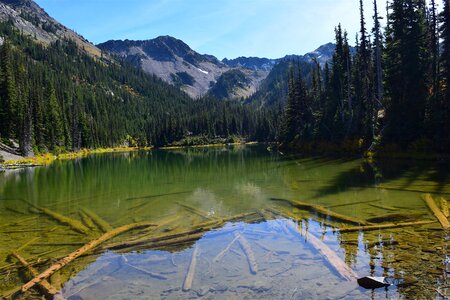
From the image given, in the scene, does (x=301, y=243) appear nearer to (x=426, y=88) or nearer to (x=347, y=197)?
(x=347, y=197)

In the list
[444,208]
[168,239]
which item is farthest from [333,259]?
[444,208]

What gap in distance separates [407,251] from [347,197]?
10.2m

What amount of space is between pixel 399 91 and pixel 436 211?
30.0 m

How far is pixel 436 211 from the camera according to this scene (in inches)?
585

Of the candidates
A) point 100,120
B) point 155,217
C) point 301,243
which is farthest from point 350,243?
point 100,120

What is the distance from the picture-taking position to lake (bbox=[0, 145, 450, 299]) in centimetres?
938

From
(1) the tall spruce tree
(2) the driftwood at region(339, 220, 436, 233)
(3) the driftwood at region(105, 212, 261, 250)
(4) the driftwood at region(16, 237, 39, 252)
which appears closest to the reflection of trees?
(1) the tall spruce tree

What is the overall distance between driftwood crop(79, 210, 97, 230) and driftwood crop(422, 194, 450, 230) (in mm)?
14846

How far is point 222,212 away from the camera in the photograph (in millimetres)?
19203

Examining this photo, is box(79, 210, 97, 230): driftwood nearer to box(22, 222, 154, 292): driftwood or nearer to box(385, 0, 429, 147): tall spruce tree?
box(22, 222, 154, 292): driftwood

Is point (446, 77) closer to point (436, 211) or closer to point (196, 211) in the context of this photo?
point (436, 211)

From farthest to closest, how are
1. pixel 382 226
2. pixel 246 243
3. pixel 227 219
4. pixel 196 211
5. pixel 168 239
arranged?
pixel 196 211
pixel 227 219
pixel 168 239
pixel 382 226
pixel 246 243

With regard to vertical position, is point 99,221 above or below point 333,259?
above

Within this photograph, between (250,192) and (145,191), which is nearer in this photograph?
(250,192)
